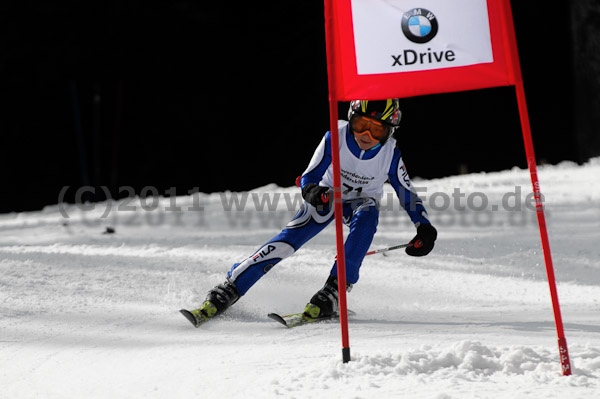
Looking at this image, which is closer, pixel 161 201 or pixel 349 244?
pixel 349 244

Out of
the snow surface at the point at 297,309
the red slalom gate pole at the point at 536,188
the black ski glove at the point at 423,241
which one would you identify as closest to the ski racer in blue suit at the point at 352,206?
the black ski glove at the point at 423,241

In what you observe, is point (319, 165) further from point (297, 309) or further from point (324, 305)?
point (297, 309)

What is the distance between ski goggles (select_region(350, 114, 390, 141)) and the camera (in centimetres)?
429

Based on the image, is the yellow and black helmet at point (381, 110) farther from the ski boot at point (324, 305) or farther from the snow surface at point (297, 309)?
the snow surface at point (297, 309)

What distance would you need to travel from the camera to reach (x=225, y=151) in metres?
15.8

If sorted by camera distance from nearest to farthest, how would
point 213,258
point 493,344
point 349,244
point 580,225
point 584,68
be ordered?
point 493,344 < point 349,244 < point 213,258 < point 580,225 < point 584,68

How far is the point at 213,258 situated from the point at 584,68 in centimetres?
799

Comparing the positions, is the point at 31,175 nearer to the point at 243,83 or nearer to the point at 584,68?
the point at 243,83

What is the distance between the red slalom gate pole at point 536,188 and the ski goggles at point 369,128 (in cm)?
126

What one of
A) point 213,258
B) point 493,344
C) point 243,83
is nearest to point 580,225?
point 213,258

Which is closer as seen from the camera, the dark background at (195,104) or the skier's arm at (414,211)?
Result: the skier's arm at (414,211)

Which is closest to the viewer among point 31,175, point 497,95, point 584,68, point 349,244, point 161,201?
point 349,244

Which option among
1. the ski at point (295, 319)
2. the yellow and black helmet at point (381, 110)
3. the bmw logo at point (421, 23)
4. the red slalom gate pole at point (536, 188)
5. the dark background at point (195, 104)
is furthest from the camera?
the dark background at point (195, 104)

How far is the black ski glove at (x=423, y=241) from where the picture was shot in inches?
167
